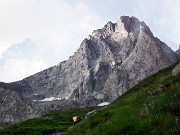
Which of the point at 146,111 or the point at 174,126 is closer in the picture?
the point at 174,126

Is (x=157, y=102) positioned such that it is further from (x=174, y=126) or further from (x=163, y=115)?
(x=174, y=126)

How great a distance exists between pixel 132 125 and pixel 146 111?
0.93 metres

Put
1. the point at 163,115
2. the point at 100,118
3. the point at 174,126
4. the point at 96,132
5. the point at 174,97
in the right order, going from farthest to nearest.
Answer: the point at 100,118
the point at 96,132
the point at 174,97
the point at 163,115
the point at 174,126

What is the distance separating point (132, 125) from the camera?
54.7ft

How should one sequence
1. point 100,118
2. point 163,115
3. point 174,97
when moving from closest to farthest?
1. point 163,115
2. point 174,97
3. point 100,118

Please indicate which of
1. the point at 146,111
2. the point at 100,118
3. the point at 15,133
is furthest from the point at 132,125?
the point at 15,133

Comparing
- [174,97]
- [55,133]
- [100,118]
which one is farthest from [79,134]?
[55,133]

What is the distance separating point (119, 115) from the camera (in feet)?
65.0

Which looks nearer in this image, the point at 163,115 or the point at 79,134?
the point at 163,115

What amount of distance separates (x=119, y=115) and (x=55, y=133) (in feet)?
438

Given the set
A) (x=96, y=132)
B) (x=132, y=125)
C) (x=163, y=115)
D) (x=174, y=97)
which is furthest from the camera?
(x=96, y=132)

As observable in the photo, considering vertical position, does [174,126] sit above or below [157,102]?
below

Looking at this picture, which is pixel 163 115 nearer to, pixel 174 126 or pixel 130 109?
pixel 174 126

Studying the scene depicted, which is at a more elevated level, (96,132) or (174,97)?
(174,97)
